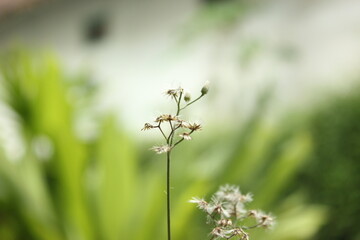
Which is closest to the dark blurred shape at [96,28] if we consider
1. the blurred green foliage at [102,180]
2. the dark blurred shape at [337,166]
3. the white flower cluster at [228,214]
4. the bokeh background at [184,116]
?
the bokeh background at [184,116]

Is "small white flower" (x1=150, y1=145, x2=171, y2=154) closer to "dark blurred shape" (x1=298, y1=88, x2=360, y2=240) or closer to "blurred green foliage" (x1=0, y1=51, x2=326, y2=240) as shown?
"blurred green foliage" (x1=0, y1=51, x2=326, y2=240)

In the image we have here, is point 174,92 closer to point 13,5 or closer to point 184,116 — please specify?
point 184,116

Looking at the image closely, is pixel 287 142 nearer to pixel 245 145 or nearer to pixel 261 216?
pixel 245 145

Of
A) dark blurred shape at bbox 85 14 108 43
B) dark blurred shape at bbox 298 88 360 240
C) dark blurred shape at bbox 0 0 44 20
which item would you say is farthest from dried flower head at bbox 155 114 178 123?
dark blurred shape at bbox 85 14 108 43

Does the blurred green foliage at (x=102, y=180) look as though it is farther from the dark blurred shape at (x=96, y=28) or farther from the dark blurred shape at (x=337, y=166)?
the dark blurred shape at (x=96, y=28)

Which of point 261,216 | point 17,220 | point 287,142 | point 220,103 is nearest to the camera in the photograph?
point 261,216

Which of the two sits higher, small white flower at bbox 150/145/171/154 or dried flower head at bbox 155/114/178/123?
dried flower head at bbox 155/114/178/123

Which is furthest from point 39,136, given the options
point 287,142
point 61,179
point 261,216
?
point 261,216
